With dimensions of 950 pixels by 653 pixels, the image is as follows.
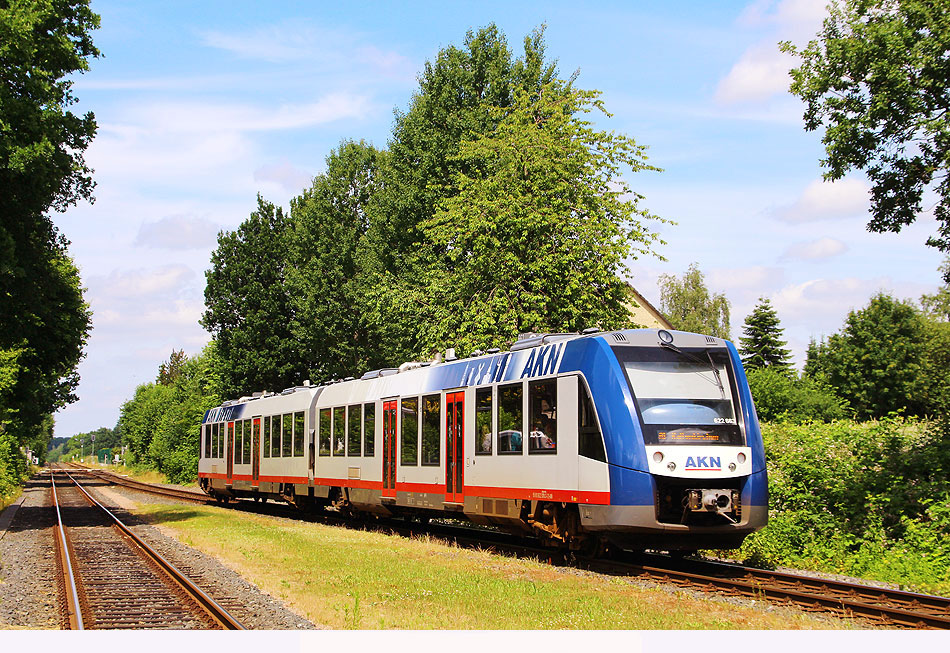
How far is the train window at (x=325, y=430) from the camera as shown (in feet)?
80.2

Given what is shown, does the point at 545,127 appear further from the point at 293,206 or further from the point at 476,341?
the point at 293,206

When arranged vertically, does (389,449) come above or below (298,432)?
below

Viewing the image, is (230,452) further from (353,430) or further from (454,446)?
(454,446)

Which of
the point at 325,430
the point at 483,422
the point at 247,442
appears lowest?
the point at 247,442

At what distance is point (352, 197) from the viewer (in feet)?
177

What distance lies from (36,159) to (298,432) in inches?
→ 389

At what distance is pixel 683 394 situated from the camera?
1340 centimetres

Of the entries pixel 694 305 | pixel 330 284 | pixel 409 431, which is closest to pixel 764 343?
pixel 694 305

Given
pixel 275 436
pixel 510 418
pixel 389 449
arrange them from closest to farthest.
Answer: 1. pixel 510 418
2. pixel 389 449
3. pixel 275 436

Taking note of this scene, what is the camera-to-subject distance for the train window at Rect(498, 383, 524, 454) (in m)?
15.6

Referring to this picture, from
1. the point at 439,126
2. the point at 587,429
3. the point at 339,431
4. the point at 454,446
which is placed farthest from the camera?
the point at 439,126

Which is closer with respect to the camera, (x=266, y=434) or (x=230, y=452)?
(x=266, y=434)

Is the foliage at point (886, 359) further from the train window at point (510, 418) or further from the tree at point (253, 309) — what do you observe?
the train window at point (510, 418)

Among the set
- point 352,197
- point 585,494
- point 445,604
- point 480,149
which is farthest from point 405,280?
point 445,604
